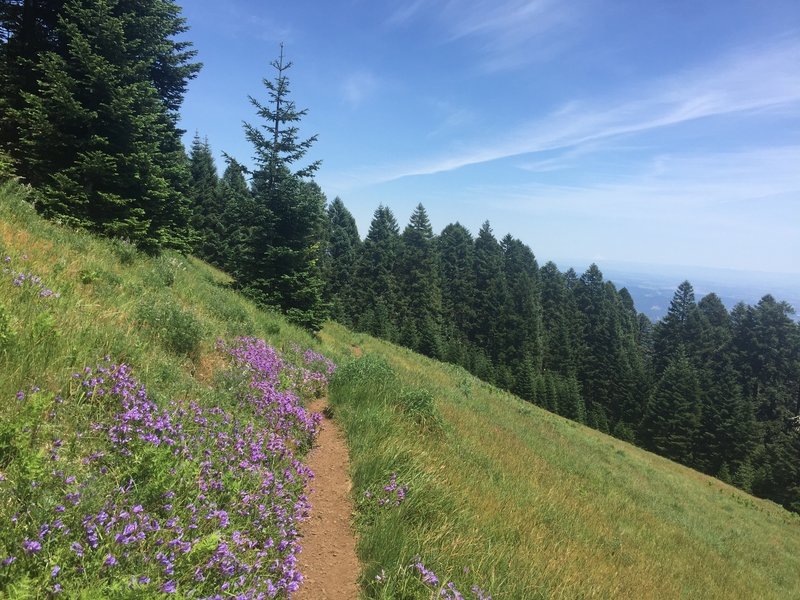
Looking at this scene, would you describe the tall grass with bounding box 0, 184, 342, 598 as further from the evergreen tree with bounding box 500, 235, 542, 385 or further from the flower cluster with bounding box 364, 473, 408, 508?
the evergreen tree with bounding box 500, 235, 542, 385

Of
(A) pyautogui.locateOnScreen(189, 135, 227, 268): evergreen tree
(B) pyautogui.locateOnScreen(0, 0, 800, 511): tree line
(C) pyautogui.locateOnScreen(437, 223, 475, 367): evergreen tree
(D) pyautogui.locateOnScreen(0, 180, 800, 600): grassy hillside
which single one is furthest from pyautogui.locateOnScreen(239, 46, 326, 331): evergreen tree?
(C) pyautogui.locateOnScreen(437, 223, 475, 367): evergreen tree

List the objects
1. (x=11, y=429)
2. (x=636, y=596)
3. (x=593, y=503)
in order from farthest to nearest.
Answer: (x=593, y=503) < (x=636, y=596) < (x=11, y=429)

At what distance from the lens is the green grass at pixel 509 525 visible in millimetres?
4020

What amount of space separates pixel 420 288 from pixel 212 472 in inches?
2380

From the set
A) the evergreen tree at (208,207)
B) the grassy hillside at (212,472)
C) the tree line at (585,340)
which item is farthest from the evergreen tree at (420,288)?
the grassy hillside at (212,472)

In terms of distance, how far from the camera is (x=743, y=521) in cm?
1812

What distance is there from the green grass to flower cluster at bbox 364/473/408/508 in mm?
91

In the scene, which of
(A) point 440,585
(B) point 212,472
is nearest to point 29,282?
(B) point 212,472

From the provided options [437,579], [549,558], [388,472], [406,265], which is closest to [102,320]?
[388,472]

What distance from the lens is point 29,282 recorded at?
478 centimetres

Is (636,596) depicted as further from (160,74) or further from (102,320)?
(160,74)

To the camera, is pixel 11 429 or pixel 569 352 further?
pixel 569 352

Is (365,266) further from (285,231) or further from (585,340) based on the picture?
(285,231)

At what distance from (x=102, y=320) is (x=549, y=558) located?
6.02 meters
